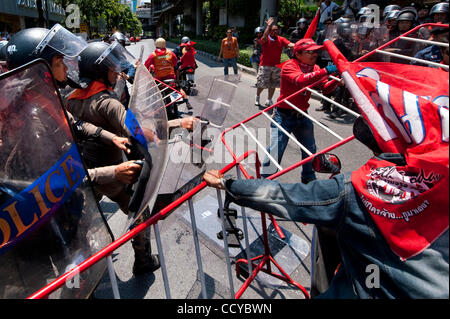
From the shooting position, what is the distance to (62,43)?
232 centimetres

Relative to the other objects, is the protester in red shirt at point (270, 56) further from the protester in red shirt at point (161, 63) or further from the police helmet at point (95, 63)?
the police helmet at point (95, 63)

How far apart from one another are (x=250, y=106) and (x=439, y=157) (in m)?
7.01

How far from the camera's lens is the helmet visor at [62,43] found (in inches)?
85.1

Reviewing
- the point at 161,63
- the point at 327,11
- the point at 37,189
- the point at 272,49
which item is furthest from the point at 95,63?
the point at 327,11

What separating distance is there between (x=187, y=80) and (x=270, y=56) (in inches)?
124

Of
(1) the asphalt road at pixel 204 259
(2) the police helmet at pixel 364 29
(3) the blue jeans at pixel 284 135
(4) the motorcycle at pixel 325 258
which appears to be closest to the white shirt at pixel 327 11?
(2) the police helmet at pixel 364 29

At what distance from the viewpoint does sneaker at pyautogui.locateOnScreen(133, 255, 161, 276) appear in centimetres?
238

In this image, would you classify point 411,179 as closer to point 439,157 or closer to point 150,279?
point 439,157

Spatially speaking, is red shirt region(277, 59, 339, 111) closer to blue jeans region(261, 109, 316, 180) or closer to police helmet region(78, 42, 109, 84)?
blue jeans region(261, 109, 316, 180)

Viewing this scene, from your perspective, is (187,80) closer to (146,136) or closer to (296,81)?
(296,81)

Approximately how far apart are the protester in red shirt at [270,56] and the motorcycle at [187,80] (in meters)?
2.39

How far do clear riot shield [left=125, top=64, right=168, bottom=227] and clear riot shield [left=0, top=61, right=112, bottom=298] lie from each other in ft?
0.94

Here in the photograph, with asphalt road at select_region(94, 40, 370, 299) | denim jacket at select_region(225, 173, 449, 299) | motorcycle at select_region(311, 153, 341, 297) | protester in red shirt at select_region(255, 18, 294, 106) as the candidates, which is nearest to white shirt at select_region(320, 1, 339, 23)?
protester in red shirt at select_region(255, 18, 294, 106)
